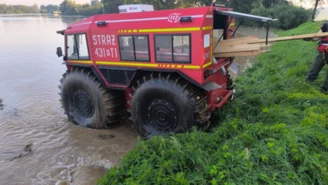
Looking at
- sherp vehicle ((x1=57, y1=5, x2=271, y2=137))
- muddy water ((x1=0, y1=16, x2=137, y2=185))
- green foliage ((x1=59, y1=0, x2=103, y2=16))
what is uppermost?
green foliage ((x1=59, y1=0, x2=103, y2=16))

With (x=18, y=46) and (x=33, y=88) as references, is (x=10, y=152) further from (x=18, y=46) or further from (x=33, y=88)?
(x=18, y=46)

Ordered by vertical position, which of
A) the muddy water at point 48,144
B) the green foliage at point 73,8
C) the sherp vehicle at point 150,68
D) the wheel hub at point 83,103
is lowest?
the muddy water at point 48,144

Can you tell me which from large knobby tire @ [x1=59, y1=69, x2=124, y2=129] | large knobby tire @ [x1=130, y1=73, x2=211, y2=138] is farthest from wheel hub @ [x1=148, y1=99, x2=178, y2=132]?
large knobby tire @ [x1=59, y1=69, x2=124, y2=129]

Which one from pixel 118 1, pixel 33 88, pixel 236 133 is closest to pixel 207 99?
pixel 236 133

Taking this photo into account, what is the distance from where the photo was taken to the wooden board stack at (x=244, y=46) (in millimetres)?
4520

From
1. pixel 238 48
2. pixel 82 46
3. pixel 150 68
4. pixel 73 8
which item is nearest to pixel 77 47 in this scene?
pixel 82 46

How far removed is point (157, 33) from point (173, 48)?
40 centimetres

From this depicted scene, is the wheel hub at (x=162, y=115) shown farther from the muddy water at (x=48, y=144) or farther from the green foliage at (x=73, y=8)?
the green foliage at (x=73, y=8)

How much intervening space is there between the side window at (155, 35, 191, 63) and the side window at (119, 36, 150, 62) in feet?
0.88

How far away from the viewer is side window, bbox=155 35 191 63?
13.6 ft

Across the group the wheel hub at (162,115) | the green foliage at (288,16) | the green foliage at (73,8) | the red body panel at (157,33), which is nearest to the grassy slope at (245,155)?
the wheel hub at (162,115)

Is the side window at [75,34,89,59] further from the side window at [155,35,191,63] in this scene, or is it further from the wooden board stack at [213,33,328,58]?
the wooden board stack at [213,33,328,58]

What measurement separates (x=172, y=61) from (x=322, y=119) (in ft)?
8.69

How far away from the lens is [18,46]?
20812mm
